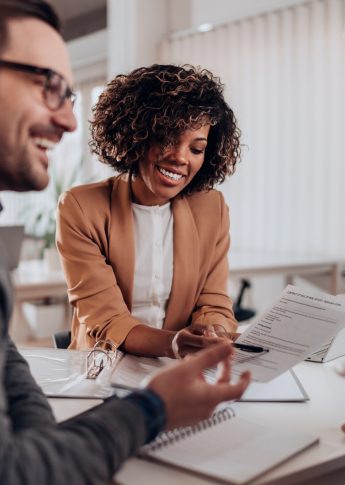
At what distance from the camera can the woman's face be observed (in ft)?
5.92

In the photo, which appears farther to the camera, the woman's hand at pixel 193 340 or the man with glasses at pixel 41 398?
the woman's hand at pixel 193 340

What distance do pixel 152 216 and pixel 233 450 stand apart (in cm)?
102

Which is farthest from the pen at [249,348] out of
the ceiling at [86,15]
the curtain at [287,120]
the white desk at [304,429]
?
the ceiling at [86,15]

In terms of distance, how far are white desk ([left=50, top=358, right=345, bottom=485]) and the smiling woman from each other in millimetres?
358

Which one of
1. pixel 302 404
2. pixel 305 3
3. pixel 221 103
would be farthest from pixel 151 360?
pixel 305 3

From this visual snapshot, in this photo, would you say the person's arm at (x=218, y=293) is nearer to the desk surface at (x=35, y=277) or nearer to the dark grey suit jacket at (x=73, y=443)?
the dark grey suit jacket at (x=73, y=443)

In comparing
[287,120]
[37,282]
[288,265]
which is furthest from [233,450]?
[287,120]

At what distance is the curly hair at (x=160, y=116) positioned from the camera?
5.90ft

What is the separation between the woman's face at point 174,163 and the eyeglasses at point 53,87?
790 millimetres

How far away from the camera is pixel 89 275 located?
176cm

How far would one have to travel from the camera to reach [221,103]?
192 centimetres

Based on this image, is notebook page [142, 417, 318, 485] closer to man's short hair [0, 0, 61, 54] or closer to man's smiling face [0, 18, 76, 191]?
man's smiling face [0, 18, 76, 191]

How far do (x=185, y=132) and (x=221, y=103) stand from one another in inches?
8.0

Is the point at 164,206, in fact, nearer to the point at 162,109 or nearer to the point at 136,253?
the point at 136,253
